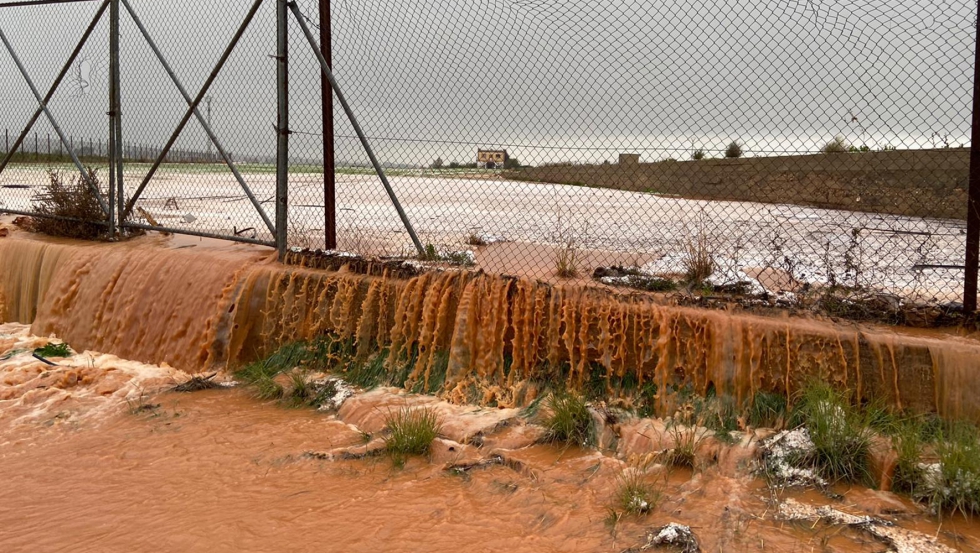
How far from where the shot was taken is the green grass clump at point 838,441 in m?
4.12

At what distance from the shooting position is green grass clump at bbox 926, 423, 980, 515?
3748 millimetres

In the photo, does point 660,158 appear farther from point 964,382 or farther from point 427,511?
point 427,511

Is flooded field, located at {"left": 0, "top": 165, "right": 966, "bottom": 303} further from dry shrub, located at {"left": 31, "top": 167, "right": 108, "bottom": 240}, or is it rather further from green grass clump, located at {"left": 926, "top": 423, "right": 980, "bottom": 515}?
green grass clump, located at {"left": 926, "top": 423, "right": 980, "bottom": 515}

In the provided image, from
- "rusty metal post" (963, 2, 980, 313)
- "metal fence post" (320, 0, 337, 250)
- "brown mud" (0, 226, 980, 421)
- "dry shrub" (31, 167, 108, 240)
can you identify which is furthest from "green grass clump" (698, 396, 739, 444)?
"dry shrub" (31, 167, 108, 240)

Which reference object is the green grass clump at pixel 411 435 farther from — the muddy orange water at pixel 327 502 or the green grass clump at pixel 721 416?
the green grass clump at pixel 721 416

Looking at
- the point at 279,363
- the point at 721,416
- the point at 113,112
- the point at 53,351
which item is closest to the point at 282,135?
the point at 279,363

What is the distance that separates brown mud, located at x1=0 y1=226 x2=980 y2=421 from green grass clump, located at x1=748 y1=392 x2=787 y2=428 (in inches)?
3.3

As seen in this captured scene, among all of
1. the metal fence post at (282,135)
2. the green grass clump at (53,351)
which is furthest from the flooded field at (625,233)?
the green grass clump at (53,351)

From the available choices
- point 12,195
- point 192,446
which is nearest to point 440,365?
point 192,446

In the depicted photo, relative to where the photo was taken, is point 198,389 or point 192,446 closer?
point 192,446

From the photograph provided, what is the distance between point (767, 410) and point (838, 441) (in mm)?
564

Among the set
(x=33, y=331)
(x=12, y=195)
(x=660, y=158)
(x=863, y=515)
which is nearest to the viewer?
(x=863, y=515)

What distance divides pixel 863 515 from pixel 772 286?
262cm

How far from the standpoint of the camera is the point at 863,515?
3783 millimetres
